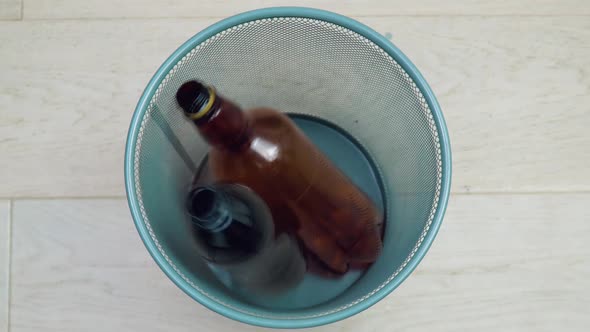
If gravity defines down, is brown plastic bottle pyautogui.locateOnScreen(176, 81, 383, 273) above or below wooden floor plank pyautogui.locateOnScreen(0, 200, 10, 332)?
above

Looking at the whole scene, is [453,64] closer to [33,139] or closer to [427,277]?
[427,277]

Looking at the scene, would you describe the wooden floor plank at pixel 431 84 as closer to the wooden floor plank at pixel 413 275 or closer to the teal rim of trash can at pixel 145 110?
the wooden floor plank at pixel 413 275

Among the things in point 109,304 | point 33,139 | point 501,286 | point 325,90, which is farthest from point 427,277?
point 33,139

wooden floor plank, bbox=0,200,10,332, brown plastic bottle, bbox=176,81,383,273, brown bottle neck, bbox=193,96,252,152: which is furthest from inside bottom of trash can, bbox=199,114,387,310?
wooden floor plank, bbox=0,200,10,332

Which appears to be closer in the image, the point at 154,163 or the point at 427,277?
the point at 154,163

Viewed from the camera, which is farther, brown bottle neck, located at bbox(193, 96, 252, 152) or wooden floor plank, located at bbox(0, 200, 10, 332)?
wooden floor plank, located at bbox(0, 200, 10, 332)

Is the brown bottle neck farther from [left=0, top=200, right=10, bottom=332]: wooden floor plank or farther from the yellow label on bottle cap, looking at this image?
[left=0, top=200, right=10, bottom=332]: wooden floor plank
